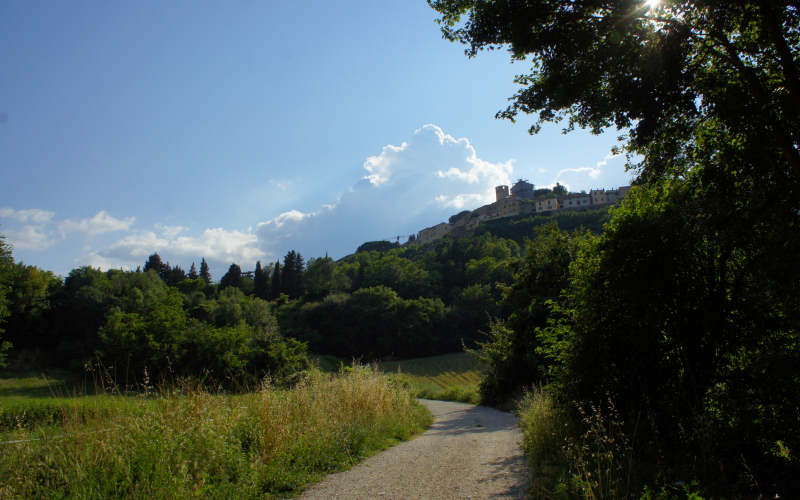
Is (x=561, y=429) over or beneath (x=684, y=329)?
beneath

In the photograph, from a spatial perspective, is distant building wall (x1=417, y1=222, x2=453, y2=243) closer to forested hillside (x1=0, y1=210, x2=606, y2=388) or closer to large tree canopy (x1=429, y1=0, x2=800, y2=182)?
forested hillside (x1=0, y1=210, x2=606, y2=388)

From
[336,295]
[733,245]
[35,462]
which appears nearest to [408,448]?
[35,462]

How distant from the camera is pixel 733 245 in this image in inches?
247

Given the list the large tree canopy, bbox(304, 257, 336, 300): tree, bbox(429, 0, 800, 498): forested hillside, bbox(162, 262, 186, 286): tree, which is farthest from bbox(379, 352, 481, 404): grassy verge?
bbox(162, 262, 186, 286): tree

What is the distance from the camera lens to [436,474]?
627 cm

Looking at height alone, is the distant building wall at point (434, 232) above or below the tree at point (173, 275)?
above

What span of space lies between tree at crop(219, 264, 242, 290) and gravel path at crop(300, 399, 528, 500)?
92.4 m

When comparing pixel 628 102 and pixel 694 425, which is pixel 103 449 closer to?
pixel 694 425

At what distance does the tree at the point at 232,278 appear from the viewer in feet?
305

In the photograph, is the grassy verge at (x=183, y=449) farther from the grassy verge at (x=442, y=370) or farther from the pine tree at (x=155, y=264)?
the pine tree at (x=155, y=264)

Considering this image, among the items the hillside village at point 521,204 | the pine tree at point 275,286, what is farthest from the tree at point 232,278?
the hillside village at point 521,204

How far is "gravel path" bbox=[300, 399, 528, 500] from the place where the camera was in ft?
17.4

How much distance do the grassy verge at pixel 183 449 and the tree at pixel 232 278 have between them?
92.6 m

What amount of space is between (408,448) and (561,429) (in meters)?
3.29
